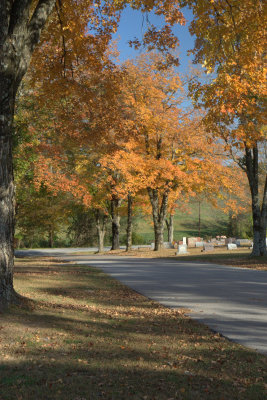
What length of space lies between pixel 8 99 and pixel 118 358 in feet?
16.1

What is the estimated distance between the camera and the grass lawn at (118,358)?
3.78 m

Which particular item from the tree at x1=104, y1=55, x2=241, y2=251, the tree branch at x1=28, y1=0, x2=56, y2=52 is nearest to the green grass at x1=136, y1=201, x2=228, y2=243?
the tree at x1=104, y1=55, x2=241, y2=251

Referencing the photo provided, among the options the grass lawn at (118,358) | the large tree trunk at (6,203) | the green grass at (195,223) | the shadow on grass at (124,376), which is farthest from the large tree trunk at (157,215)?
the green grass at (195,223)

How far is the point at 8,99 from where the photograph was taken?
709cm

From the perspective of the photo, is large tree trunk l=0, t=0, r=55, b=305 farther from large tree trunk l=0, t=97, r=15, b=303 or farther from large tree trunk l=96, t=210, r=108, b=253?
large tree trunk l=96, t=210, r=108, b=253

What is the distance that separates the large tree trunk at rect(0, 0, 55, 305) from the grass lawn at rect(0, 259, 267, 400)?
81 cm

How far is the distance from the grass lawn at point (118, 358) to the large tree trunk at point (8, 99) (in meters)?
0.81

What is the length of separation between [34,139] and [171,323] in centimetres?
1427

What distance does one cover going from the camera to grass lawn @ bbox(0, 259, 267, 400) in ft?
12.4

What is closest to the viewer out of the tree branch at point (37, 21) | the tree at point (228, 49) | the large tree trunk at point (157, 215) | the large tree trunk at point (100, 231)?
the tree branch at point (37, 21)

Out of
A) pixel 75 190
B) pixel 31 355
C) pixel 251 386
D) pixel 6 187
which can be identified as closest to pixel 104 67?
pixel 6 187

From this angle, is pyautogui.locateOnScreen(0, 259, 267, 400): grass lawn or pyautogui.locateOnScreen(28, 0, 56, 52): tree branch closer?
pyautogui.locateOnScreen(0, 259, 267, 400): grass lawn

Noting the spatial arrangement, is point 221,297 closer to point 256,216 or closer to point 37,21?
point 37,21

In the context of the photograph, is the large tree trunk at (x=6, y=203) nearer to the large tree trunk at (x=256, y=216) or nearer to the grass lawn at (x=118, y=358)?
the grass lawn at (x=118, y=358)
